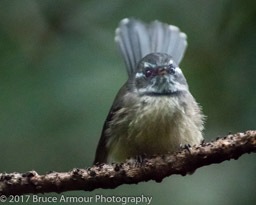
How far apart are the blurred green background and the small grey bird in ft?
0.52

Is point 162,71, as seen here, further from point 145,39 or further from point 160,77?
point 145,39

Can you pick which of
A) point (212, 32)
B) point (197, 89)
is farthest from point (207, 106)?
point (212, 32)

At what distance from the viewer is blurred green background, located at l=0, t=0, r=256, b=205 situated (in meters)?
4.23

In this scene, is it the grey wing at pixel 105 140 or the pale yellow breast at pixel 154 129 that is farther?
the grey wing at pixel 105 140

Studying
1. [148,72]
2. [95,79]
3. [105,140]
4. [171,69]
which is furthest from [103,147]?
[171,69]

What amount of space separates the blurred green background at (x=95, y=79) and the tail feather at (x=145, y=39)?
5.8 inches

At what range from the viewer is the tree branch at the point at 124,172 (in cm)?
298

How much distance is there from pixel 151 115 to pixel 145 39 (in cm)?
133

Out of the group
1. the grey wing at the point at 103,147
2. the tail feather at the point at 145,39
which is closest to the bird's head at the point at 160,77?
the grey wing at the point at 103,147

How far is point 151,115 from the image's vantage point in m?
3.90

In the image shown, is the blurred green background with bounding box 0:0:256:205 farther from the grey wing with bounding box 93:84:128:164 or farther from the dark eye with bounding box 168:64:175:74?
the dark eye with bounding box 168:64:175:74

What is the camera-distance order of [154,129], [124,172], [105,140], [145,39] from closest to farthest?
1. [124,172]
2. [154,129]
3. [105,140]
4. [145,39]

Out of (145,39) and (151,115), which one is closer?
(151,115)

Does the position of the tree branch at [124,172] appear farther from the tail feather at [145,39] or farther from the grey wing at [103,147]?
the tail feather at [145,39]
